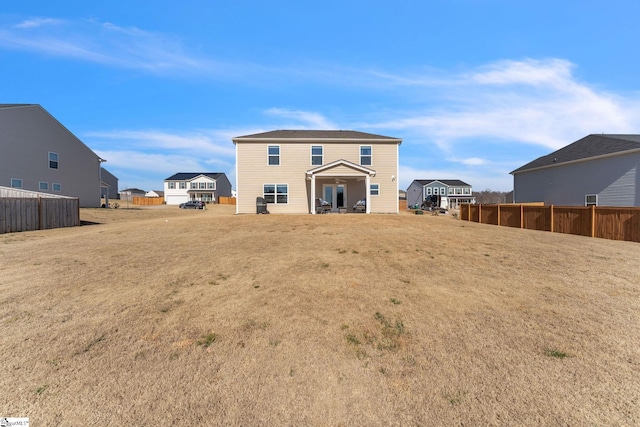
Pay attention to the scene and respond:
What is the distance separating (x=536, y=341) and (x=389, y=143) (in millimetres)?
18899

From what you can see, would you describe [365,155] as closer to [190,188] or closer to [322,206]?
[322,206]

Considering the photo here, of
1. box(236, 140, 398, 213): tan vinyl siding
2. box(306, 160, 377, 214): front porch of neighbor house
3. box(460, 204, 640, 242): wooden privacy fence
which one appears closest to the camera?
box(460, 204, 640, 242): wooden privacy fence

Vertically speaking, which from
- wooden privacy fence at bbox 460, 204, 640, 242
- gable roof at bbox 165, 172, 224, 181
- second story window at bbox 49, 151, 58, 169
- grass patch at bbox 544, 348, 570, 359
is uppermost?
gable roof at bbox 165, 172, 224, 181

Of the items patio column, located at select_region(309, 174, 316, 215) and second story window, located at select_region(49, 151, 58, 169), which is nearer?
Result: patio column, located at select_region(309, 174, 316, 215)

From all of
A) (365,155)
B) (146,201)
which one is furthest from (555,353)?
(146,201)

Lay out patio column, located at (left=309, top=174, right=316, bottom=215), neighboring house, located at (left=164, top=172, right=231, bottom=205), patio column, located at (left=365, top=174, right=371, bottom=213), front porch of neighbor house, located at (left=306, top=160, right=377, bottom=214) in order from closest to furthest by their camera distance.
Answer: patio column, located at (left=309, top=174, right=316, bottom=215) → front porch of neighbor house, located at (left=306, top=160, right=377, bottom=214) → patio column, located at (left=365, top=174, right=371, bottom=213) → neighboring house, located at (left=164, top=172, right=231, bottom=205)

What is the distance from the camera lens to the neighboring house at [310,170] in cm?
2053

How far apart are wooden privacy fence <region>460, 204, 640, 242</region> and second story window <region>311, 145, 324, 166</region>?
12.0m

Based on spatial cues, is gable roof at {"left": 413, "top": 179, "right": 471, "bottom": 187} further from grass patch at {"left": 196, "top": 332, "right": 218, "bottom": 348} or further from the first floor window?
grass patch at {"left": 196, "top": 332, "right": 218, "bottom": 348}

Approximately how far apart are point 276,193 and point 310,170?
2973mm

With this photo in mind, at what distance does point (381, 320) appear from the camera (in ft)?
14.9

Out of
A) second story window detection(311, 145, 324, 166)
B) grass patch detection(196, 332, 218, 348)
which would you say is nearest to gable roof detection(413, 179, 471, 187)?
second story window detection(311, 145, 324, 166)

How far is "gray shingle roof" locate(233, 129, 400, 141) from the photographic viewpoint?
21.2m

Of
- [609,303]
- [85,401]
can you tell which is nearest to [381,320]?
[85,401]
